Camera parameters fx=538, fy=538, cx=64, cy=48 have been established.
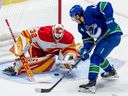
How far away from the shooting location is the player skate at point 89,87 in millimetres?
2572

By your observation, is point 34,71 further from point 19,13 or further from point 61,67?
point 19,13

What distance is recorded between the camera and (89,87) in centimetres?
258

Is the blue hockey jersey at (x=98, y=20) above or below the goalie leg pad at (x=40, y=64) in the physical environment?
above

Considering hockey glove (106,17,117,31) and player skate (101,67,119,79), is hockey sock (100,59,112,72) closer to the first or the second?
player skate (101,67,119,79)

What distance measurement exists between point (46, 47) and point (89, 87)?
0.37 meters

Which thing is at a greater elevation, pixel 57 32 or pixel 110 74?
pixel 57 32

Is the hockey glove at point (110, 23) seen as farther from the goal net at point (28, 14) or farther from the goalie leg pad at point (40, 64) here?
the goal net at point (28, 14)

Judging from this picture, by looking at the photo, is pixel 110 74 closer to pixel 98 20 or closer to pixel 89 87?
pixel 89 87

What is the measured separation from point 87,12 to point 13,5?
1.30 meters

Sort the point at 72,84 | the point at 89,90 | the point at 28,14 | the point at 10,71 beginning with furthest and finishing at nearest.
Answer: the point at 28,14
the point at 10,71
the point at 72,84
the point at 89,90

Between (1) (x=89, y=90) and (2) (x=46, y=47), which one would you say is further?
(2) (x=46, y=47)

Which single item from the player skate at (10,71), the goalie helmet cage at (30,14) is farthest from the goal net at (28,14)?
the player skate at (10,71)

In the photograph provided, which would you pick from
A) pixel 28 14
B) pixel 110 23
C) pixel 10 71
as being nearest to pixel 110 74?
pixel 110 23

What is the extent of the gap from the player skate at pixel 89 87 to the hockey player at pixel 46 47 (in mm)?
224
